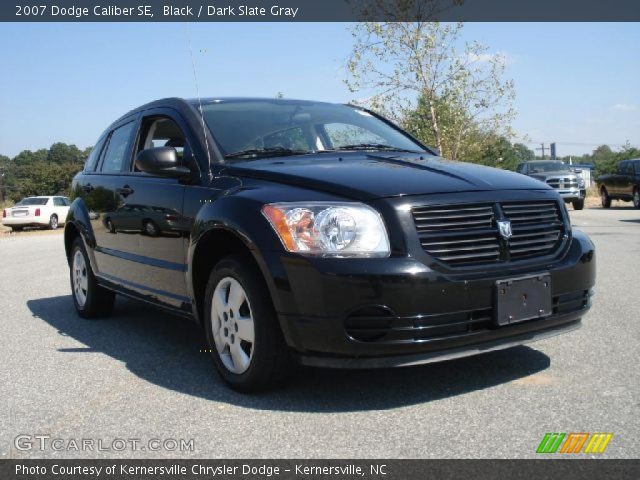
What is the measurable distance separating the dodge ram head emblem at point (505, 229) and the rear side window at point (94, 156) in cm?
418

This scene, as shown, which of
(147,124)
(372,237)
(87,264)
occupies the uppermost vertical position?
(147,124)

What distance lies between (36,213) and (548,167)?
21.2m

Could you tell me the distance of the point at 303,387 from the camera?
383cm

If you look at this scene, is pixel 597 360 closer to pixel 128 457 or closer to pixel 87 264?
pixel 128 457

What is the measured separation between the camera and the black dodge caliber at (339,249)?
3260mm

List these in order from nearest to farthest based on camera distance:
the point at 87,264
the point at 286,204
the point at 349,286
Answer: the point at 349,286
the point at 286,204
the point at 87,264

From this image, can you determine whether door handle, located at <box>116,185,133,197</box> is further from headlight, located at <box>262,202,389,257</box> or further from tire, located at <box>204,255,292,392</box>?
headlight, located at <box>262,202,389,257</box>

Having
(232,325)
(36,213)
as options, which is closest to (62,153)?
(36,213)

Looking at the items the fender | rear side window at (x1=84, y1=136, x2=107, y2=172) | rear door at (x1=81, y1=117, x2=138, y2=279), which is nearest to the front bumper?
rear door at (x1=81, y1=117, x2=138, y2=279)

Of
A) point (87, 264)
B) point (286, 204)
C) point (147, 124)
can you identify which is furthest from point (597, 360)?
point (87, 264)

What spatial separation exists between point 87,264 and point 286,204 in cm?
336

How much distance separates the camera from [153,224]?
4.73m

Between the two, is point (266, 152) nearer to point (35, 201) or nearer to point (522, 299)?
point (522, 299)

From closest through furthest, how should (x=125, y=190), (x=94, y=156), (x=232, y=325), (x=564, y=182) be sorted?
1. (x=232, y=325)
2. (x=125, y=190)
3. (x=94, y=156)
4. (x=564, y=182)
